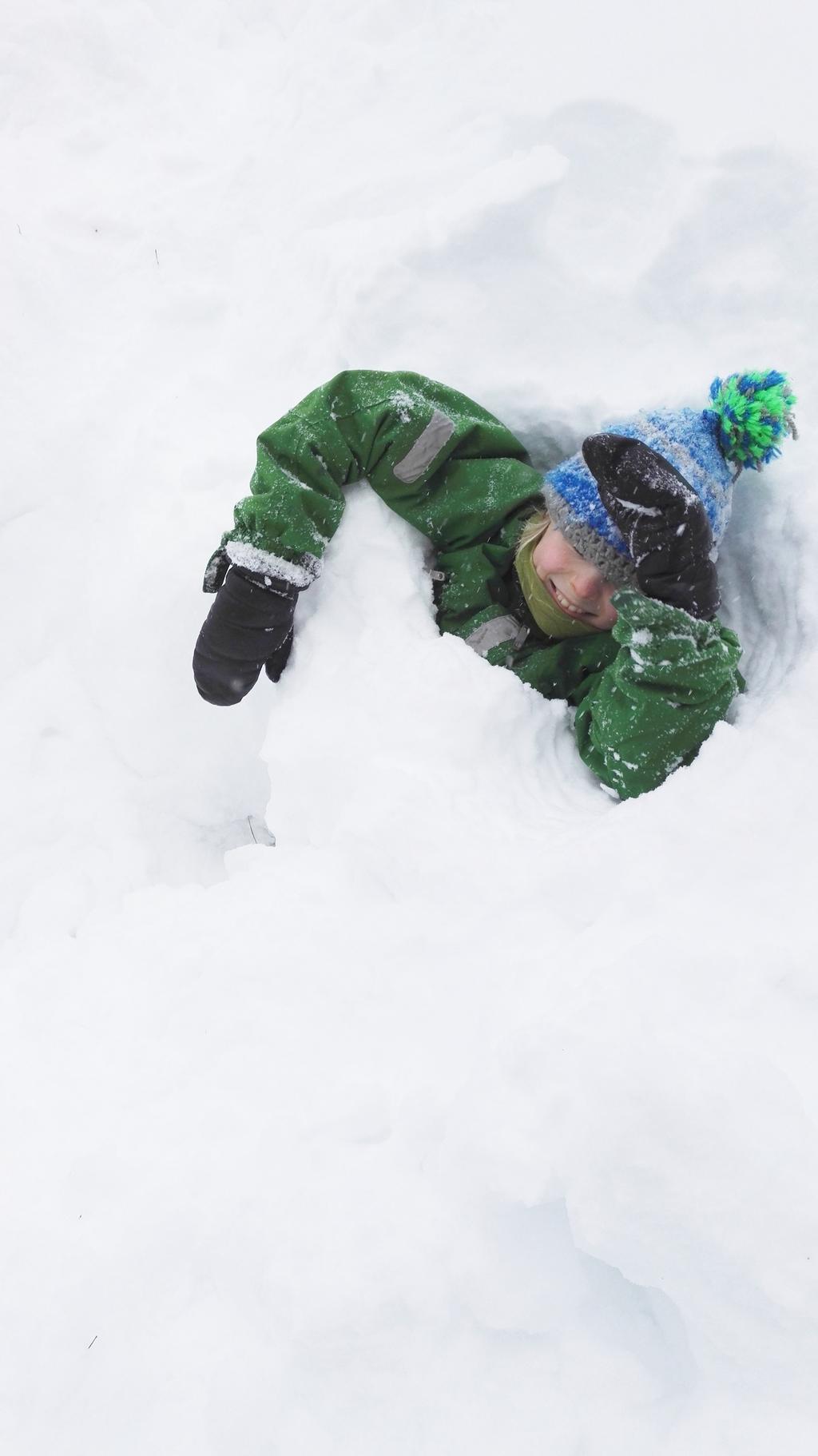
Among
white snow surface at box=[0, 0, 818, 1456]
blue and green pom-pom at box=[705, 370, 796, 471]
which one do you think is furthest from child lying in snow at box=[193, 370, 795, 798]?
white snow surface at box=[0, 0, 818, 1456]

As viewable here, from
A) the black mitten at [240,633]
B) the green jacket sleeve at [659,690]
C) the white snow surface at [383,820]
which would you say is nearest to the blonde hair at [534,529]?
the white snow surface at [383,820]

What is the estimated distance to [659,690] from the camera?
161cm

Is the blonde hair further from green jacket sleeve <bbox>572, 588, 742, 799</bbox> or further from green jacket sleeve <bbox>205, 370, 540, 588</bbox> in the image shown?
green jacket sleeve <bbox>572, 588, 742, 799</bbox>

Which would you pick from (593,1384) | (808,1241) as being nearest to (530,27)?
(808,1241)

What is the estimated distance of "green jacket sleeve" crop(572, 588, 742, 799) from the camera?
157 centimetres

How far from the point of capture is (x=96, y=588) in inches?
88.7

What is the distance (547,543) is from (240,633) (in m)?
0.65

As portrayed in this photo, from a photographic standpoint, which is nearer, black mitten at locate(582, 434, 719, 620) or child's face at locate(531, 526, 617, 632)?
black mitten at locate(582, 434, 719, 620)

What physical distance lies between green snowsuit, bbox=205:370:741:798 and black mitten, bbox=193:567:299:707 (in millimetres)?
40

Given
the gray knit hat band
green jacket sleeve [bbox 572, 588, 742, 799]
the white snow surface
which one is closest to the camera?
the white snow surface

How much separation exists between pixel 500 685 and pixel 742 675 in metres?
0.50

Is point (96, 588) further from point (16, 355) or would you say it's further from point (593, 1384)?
point (593, 1384)

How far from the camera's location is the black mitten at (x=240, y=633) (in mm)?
1768

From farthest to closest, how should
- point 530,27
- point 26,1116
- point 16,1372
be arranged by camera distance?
point 530,27 → point 26,1116 → point 16,1372
